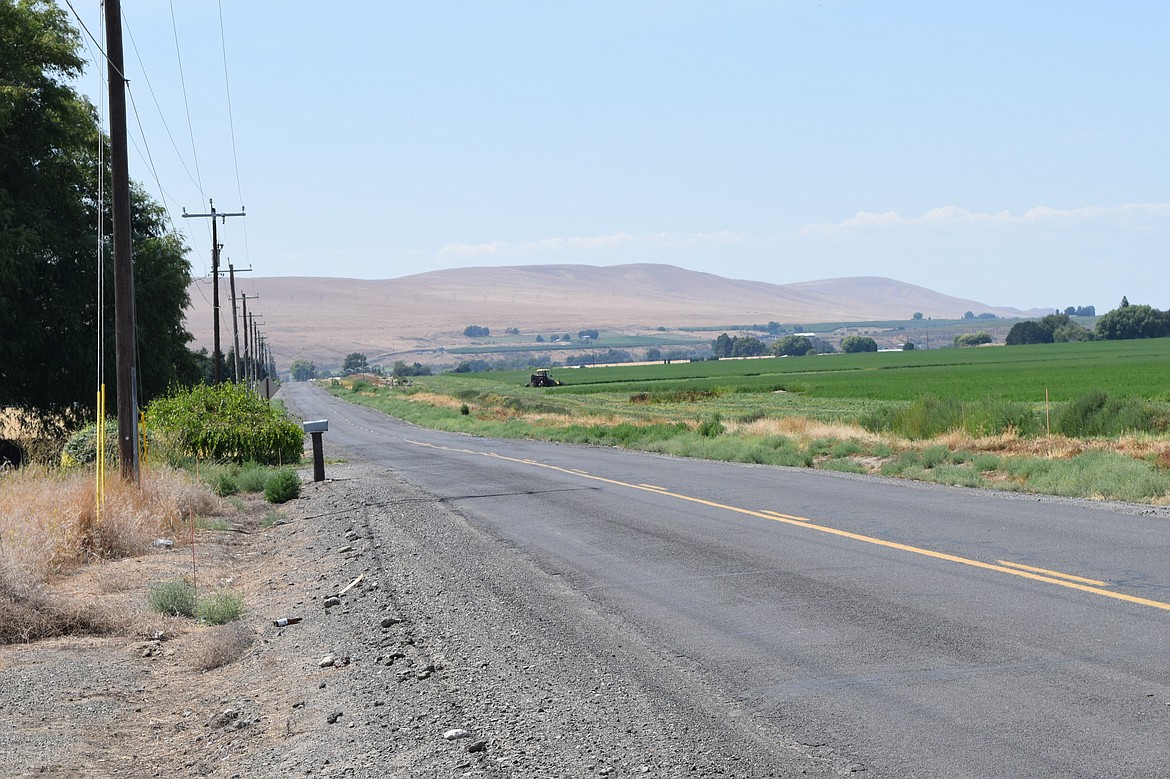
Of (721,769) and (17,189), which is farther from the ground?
(17,189)

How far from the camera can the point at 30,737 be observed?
682 cm

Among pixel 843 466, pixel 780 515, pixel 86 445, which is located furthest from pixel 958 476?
pixel 86 445

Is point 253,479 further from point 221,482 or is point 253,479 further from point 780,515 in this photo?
point 780,515

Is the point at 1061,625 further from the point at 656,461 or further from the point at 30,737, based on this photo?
the point at 656,461

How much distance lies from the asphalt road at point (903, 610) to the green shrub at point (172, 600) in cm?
355

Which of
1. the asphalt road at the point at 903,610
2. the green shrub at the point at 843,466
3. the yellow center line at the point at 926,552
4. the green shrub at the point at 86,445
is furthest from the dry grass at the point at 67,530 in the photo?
the green shrub at the point at 843,466

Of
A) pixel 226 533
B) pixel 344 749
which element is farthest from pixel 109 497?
pixel 344 749

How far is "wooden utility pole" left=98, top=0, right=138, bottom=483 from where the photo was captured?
18.6 m

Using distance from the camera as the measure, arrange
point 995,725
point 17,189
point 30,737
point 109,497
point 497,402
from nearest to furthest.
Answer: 1. point 995,725
2. point 30,737
3. point 109,497
4. point 17,189
5. point 497,402

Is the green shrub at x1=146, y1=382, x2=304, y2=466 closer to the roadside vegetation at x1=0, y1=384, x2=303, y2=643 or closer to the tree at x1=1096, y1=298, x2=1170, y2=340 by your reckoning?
the roadside vegetation at x1=0, y1=384, x2=303, y2=643

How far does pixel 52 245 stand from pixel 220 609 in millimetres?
27724

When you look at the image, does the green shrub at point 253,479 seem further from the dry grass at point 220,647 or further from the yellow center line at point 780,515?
the dry grass at point 220,647

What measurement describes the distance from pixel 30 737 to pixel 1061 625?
22.2 ft

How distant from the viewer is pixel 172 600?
10.9 m
